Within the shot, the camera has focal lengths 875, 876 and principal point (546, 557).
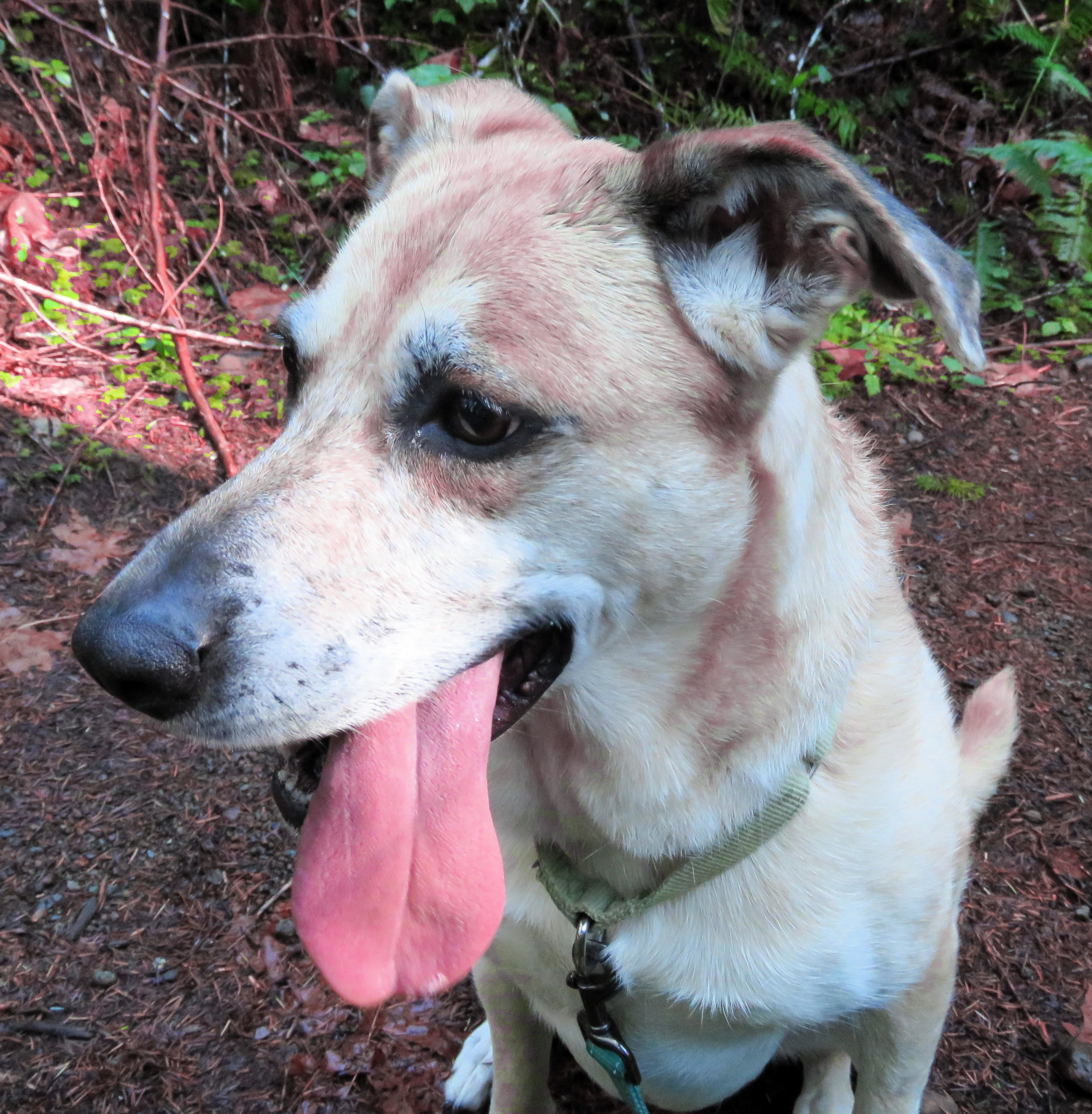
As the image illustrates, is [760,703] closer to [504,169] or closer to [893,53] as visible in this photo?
[504,169]

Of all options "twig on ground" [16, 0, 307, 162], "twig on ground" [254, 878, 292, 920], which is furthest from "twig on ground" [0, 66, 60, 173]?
"twig on ground" [254, 878, 292, 920]

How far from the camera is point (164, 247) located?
4.71 meters

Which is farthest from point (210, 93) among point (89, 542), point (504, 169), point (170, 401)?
point (504, 169)

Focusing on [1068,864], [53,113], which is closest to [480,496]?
[1068,864]

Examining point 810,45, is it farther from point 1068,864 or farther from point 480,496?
point 480,496

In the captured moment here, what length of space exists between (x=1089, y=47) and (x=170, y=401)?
628 centimetres

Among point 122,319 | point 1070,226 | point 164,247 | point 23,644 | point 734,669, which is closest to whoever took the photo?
point 734,669

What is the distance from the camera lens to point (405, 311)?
1531mm

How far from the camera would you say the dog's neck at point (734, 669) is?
1.61 metres

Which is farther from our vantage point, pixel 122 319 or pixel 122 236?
pixel 122 236

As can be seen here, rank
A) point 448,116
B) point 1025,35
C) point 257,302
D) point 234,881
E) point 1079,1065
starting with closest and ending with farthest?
point 448,116, point 1079,1065, point 234,881, point 257,302, point 1025,35

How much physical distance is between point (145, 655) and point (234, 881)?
1841mm

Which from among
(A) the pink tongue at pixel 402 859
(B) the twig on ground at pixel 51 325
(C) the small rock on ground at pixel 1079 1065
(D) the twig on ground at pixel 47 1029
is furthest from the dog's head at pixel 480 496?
(B) the twig on ground at pixel 51 325

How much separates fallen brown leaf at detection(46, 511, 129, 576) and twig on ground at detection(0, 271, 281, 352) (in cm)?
111
